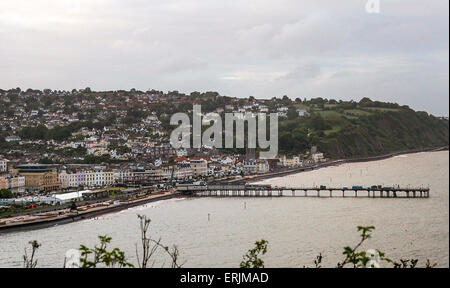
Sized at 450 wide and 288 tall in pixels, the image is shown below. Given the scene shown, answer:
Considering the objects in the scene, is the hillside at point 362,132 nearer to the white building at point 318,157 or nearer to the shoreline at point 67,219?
the white building at point 318,157

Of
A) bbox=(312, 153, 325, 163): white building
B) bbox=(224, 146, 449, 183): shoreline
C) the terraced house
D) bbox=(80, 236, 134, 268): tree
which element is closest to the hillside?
bbox=(224, 146, 449, 183): shoreline

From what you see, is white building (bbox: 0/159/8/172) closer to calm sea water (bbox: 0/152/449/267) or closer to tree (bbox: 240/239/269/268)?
calm sea water (bbox: 0/152/449/267)

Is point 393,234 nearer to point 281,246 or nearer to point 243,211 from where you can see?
point 281,246

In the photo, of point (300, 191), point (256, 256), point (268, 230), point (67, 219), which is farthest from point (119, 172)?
point (256, 256)

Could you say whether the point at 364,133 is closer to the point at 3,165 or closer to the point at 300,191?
the point at 300,191
